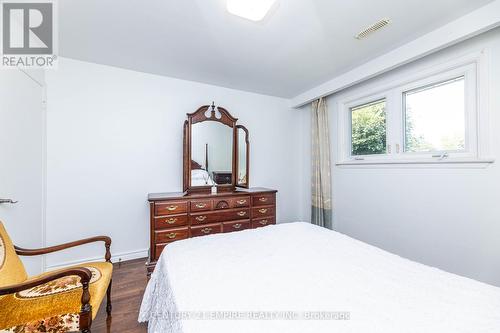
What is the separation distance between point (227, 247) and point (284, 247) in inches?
15.8

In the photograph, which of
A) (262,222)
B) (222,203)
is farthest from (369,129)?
(222,203)

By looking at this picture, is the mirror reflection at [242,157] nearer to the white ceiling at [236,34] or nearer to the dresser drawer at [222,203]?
the dresser drawer at [222,203]

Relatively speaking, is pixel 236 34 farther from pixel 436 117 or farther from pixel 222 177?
pixel 436 117

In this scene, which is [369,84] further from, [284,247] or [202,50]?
[284,247]

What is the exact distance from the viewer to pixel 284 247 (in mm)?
1532

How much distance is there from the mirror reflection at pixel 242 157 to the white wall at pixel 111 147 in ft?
1.84

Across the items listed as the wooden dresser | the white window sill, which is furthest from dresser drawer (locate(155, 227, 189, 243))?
the white window sill

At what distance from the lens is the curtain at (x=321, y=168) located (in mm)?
3365

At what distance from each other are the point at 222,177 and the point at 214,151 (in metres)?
0.41

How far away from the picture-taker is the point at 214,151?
320cm

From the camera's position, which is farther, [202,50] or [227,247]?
[202,50]

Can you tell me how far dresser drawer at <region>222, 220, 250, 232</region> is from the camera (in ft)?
9.37

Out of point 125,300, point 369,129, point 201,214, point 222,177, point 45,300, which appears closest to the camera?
point 45,300

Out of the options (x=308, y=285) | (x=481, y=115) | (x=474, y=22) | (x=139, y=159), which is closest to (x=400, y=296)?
(x=308, y=285)
